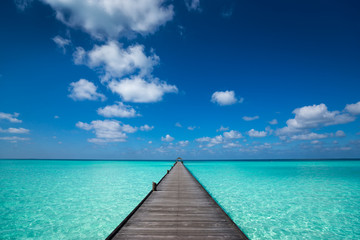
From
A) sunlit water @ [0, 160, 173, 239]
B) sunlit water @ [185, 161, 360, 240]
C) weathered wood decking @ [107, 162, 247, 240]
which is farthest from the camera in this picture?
sunlit water @ [0, 160, 173, 239]

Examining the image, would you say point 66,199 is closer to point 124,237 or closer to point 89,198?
point 89,198

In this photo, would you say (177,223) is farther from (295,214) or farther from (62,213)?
(62,213)

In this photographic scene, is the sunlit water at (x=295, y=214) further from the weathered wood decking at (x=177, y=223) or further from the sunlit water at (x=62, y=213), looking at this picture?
the sunlit water at (x=62, y=213)

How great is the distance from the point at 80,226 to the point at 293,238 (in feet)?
30.5

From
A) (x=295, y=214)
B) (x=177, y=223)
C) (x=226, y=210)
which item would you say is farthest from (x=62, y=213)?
(x=295, y=214)

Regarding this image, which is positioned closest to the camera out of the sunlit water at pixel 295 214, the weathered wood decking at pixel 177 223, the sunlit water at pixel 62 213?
the weathered wood decking at pixel 177 223

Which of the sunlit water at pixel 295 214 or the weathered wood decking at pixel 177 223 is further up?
the weathered wood decking at pixel 177 223

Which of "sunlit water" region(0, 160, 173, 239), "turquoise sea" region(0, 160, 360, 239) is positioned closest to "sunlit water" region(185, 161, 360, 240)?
"turquoise sea" region(0, 160, 360, 239)

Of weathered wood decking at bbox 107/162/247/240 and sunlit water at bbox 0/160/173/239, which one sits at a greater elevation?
weathered wood decking at bbox 107/162/247/240

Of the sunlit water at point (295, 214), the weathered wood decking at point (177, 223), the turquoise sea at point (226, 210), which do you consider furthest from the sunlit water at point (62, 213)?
the sunlit water at point (295, 214)

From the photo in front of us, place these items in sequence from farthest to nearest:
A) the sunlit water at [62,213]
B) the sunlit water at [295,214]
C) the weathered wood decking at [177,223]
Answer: the sunlit water at [62,213], the sunlit water at [295,214], the weathered wood decking at [177,223]

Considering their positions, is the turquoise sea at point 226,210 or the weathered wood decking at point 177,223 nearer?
the weathered wood decking at point 177,223

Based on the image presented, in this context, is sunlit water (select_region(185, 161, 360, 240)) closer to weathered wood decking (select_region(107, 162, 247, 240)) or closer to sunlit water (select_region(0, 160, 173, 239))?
weathered wood decking (select_region(107, 162, 247, 240))

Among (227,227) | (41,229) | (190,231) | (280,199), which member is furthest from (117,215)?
(280,199)
